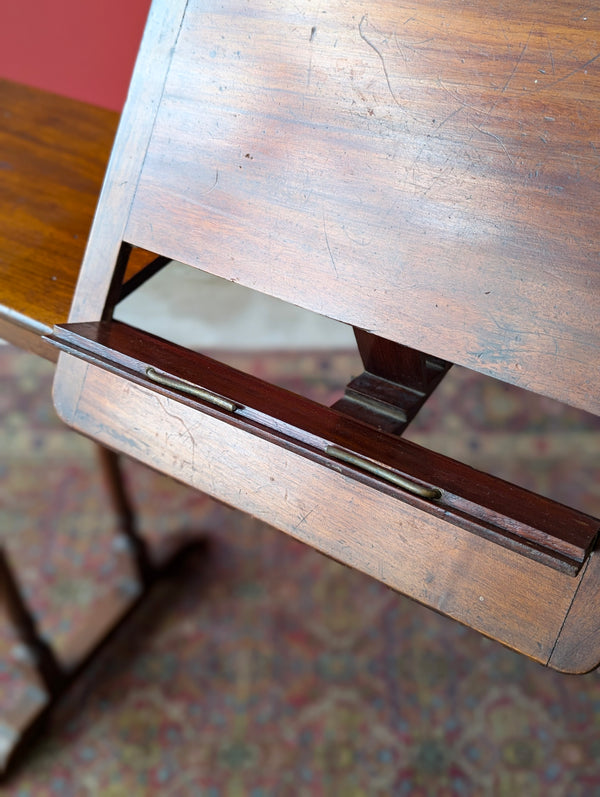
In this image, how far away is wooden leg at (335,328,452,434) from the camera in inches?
35.2

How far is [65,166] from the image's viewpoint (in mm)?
1284

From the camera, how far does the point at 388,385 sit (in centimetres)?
95

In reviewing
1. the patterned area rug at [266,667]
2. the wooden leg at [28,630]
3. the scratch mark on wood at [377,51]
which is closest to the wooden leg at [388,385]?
the scratch mark on wood at [377,51]

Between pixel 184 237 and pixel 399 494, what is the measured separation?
37 cm

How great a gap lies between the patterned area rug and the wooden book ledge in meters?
1.37

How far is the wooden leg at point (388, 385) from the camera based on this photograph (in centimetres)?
89

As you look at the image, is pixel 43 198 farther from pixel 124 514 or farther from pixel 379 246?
pixel 124 514

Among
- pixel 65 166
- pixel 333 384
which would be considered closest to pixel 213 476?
pixel 65 166

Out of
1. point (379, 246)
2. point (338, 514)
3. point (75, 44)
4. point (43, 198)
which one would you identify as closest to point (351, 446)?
point (338, 514)

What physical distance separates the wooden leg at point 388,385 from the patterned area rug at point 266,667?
133 cm

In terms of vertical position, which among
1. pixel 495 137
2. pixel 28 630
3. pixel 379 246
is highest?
pixel 495 137

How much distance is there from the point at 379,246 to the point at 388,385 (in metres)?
0.24

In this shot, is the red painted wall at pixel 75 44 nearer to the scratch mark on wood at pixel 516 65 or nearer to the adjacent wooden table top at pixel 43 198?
the adjacent wooden table top at pixel 43 198

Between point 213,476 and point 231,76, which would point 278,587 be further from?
point 231,76
